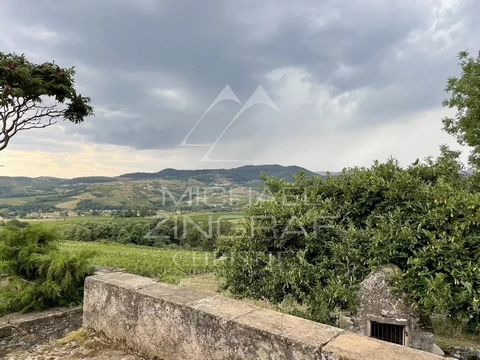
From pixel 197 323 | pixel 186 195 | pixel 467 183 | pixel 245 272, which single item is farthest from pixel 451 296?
pixel 186 195

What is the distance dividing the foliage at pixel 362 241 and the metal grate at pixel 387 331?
1.27ft

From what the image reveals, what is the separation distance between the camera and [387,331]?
15.4 ft

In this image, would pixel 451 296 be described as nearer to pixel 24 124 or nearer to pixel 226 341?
pixel 226 341

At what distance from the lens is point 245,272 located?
18.1 feet

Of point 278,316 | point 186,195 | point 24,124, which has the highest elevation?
point 24,124

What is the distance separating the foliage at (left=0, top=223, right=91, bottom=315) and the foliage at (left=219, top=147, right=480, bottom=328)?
7.68 feet

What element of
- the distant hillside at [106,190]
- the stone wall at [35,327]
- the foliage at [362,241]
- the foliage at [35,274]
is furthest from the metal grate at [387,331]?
the distant hillside at [106,190]

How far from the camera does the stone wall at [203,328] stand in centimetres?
219

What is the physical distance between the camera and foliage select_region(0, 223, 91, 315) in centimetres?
488

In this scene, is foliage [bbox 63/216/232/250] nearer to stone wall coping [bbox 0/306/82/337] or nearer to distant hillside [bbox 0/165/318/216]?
distant hillside [bbox 0/165/318/216]

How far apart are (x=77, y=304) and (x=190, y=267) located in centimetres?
1530

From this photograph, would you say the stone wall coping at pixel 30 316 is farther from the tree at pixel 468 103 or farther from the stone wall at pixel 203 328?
the tree at pixel 468 103

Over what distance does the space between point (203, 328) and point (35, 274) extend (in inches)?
150

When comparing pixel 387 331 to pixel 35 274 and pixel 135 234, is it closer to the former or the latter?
pixel 35 274
